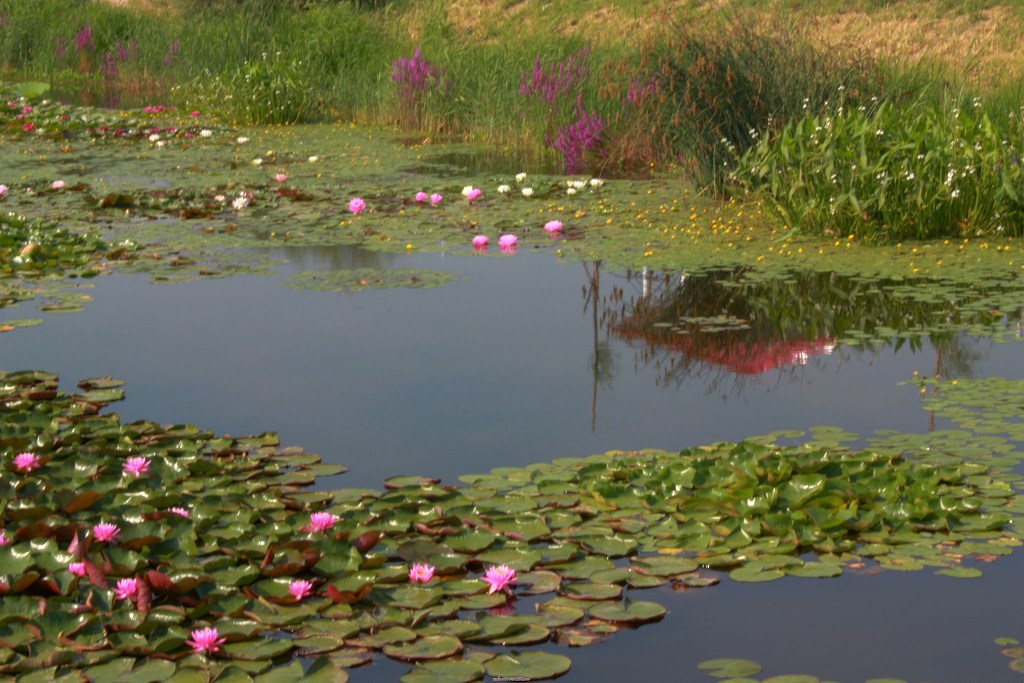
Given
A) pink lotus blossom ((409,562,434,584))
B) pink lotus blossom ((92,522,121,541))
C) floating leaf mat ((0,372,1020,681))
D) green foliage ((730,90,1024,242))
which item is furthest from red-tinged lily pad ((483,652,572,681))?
green foliage ((730,90,1024,242))

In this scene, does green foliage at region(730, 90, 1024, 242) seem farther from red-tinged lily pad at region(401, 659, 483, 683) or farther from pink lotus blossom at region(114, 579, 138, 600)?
pink lotus blossom at region(114, 579, 138, 600)

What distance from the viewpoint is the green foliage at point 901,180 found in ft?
27.6

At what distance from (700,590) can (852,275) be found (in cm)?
428

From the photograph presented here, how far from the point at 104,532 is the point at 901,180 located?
19.5 feet

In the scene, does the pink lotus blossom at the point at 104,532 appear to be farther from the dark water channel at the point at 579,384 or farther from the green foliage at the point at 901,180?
the green foliage at the point at 901,180

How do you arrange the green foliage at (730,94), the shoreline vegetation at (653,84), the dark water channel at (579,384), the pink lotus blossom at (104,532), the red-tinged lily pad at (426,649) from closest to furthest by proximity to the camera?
the red-tinged lily pad at (426,649)
the dark water channel at (579,384)
the pink lotus blossom at (104,532)
the shoreline vegetation at (653,84)
the green foliage at (730,94)

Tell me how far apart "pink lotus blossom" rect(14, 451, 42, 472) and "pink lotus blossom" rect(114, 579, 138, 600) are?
1.18m

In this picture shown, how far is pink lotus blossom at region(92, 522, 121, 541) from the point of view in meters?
3.84

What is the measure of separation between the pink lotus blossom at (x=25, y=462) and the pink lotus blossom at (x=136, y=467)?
12.1 inches

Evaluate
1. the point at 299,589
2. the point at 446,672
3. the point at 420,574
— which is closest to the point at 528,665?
the point at 446,672

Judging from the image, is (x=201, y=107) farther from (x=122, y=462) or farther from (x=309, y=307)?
(x=122, y=462)

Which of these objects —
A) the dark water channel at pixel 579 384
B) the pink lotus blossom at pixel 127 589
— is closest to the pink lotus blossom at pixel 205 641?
the pink lotus blossom at pixel 127 589

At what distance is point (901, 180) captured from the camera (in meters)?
8.41

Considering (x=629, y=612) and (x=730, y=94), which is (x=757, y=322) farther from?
(x=730, y=94)
